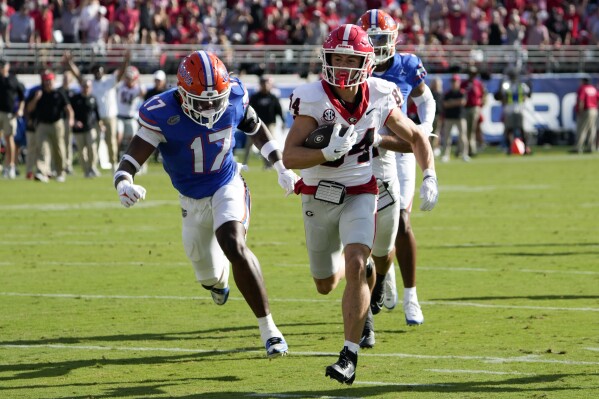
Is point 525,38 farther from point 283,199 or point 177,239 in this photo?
point 177,239

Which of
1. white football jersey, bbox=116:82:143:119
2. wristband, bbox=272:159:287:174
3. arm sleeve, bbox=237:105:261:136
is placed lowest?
white football jersey, bbox=116:82:143:119

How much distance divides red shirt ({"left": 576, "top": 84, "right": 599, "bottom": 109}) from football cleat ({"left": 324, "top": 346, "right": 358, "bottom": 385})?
22.1 m

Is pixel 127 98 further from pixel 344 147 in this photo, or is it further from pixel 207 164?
pixel 344 147

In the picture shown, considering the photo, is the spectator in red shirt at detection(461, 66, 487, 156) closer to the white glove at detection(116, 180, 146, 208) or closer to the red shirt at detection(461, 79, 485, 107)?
the red shirt at detection(461, 79, 485, 107)

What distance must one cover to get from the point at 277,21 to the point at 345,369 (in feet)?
76.9

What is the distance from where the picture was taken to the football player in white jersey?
625cm

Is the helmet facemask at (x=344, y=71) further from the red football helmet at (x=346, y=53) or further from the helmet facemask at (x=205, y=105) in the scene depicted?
the helmet facemask at (x=205, y=105)

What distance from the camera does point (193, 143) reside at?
709 cm

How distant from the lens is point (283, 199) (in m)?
17.4

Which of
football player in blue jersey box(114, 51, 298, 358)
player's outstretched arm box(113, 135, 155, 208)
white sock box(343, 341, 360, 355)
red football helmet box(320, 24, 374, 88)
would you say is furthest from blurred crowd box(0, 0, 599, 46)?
white sock box(343, 341, 360, 355)

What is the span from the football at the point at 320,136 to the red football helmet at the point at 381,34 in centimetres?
178

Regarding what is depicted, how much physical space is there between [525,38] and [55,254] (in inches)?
828

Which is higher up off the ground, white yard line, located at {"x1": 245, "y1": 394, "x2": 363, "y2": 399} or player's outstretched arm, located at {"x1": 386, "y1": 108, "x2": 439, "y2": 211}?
player's outstretched arm, located at {"x1": 386, "y1": 108, "x2": 439, "y2": 211}

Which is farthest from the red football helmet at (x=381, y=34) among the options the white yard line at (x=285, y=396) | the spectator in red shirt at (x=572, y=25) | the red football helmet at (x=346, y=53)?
the spectator in red shirt at (x=572, y=25)
